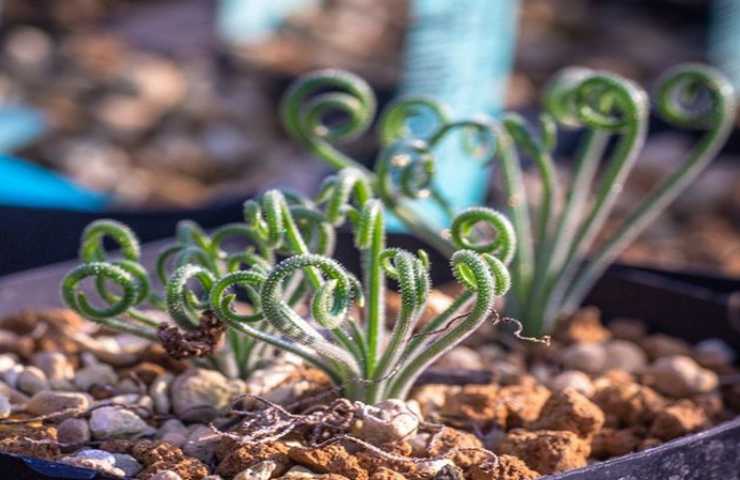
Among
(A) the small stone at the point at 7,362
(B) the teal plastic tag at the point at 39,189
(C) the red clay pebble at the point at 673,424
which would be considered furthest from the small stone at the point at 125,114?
(C) the red clay pebble at the point at 673,424

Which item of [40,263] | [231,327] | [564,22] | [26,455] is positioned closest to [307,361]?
[231,327]

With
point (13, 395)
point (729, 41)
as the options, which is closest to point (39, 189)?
point (13, 395)

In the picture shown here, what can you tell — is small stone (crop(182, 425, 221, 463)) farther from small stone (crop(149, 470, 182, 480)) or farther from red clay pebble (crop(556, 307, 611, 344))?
red clay pebble (crop(556, 307, 611, 344))

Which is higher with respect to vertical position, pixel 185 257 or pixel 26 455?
pixel 185 257

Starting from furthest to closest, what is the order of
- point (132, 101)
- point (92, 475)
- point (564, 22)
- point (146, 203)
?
point (564, 22)
point (132, 101)
point (146, 203)
point (92, 475)

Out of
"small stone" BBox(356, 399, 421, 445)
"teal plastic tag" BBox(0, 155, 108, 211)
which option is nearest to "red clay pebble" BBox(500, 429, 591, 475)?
"small stone" BBox(356, 399, 421, 445)

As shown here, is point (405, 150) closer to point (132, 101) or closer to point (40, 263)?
point (40, 263)
